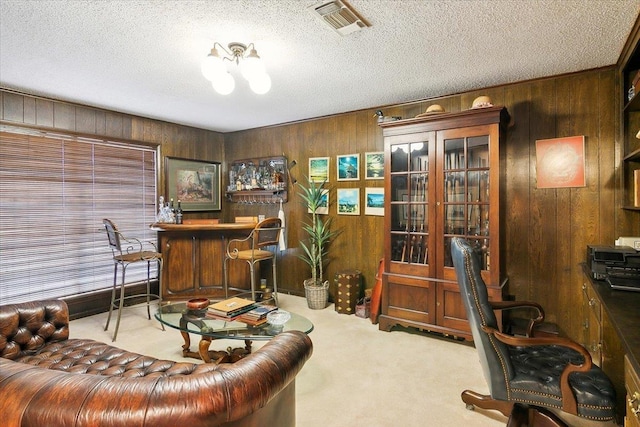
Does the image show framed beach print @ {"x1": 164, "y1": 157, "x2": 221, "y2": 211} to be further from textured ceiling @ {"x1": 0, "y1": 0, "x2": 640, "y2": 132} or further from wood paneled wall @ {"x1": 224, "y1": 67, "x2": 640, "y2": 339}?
wood paneled wall @ {"x1": 224, "y1": 67, "x2": 640, "y2": 339}

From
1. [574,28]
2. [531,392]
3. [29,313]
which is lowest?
[531,392]

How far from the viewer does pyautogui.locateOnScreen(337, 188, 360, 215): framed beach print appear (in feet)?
14.0

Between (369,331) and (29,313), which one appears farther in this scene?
(369,331)

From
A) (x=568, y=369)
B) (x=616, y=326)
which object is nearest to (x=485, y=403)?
(x=568, y=369)

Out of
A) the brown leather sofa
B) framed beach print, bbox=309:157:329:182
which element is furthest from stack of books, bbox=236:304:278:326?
framed beach print, bbox=309:157:329:182

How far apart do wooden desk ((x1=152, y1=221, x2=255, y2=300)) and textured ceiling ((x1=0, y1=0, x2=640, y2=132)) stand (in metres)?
1.58

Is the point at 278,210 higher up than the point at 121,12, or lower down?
lower down

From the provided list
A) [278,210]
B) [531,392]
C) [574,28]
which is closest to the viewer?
[531,392]

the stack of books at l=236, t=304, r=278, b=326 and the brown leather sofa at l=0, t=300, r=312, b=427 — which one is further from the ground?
the brown leather sofa at l=0, t=300, r=312, b=427

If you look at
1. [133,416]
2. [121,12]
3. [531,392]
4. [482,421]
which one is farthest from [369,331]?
[121,12]

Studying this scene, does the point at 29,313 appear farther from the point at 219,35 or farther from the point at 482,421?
the point at 482,421

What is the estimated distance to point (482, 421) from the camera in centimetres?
203

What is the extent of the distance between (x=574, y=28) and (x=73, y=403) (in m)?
3.20

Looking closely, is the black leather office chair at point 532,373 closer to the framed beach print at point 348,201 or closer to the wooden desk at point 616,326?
the wooden desk at point 616,326
